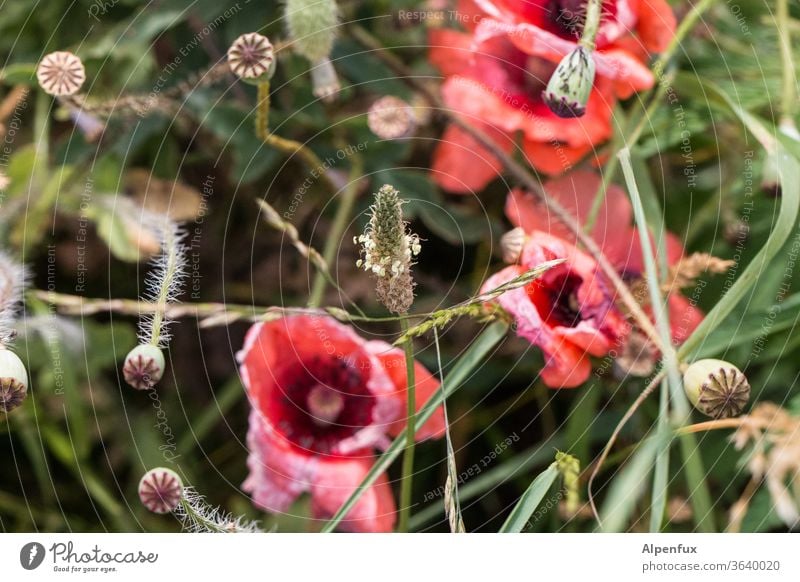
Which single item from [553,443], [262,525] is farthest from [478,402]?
[262,525]

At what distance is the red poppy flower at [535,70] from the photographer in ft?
1.46

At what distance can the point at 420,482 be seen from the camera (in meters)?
0.49

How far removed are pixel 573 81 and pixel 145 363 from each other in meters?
0.27

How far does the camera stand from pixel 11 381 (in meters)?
0.42

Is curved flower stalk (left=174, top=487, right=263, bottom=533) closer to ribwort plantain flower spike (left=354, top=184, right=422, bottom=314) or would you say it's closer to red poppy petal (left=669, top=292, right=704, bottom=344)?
ribwort plantain flower spike (left=354, top=184, right=422, bottom=314)

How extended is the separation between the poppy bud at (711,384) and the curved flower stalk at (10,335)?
1.16 feet

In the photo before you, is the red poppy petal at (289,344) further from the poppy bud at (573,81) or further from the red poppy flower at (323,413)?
the poppy bud at (573,81)

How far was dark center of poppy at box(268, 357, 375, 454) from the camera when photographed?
1.50ft

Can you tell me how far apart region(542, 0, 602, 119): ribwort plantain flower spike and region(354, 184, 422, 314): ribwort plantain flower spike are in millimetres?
99

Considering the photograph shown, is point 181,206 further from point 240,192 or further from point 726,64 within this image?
point 726,64

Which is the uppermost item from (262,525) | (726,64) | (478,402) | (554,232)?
(726,64)

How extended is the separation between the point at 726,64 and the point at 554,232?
0.17 meters

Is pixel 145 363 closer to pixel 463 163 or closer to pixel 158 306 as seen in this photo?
pixel 158 306

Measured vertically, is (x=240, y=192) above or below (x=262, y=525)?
above
